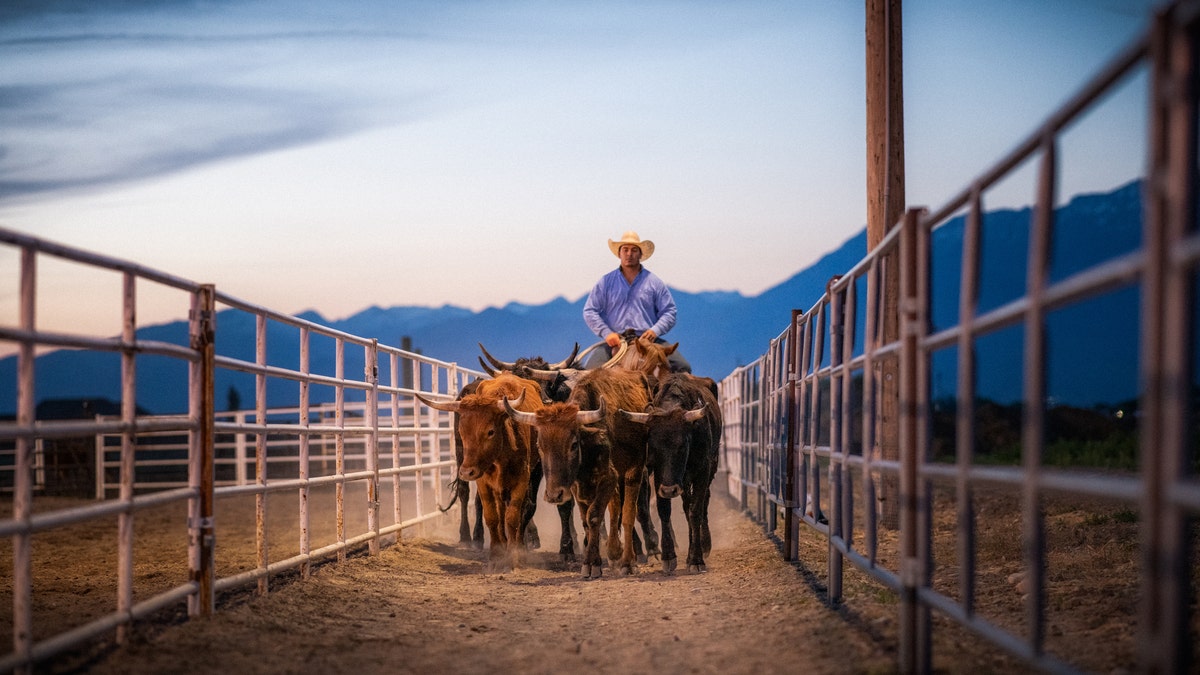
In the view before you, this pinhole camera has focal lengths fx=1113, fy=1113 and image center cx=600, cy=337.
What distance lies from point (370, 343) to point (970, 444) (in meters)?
6.00

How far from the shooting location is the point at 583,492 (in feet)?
27.2

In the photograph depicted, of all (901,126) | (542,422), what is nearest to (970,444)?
(542,422)

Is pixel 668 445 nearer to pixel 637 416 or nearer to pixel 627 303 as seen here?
pixel 637 416

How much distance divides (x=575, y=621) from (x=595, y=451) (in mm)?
2114

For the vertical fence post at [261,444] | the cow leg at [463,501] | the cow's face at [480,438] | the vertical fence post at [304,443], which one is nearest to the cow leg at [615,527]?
the cow's face at [480,438]

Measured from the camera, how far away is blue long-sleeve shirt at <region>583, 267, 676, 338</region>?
33.8 ft

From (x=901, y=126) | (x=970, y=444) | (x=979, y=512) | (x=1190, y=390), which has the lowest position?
(x=979, y=512)

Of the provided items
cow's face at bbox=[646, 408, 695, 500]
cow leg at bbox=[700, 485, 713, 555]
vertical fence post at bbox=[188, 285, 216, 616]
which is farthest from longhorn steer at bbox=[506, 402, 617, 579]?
vertical fence post at bbox=[188, 285, 216, 616]

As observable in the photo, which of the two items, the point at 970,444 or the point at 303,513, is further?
the point at 303,513

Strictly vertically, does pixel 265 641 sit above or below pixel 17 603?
below

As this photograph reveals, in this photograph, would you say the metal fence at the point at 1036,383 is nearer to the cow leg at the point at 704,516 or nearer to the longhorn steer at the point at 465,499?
the cow leg at the point at 704,516

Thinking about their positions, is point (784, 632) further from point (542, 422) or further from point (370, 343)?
point (370, 343)

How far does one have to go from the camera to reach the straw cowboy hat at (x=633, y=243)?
412 inches

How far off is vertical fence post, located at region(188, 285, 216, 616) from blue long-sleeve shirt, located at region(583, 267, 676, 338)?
16.6 ft
